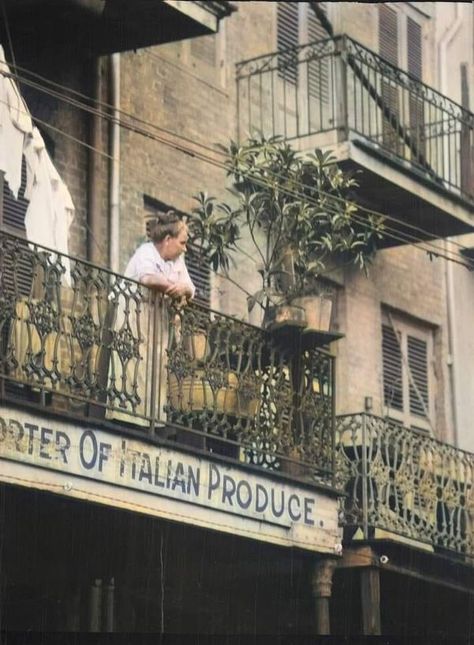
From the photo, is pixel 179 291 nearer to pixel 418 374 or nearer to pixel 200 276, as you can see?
pixel 200 276

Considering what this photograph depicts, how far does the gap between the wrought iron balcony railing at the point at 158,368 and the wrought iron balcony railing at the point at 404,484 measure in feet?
3.48

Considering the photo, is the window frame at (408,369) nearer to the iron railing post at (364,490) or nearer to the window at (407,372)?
the window at (407,372)

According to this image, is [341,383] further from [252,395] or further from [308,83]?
[252,395]

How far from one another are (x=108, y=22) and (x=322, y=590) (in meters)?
5.37

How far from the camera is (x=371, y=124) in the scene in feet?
67.3

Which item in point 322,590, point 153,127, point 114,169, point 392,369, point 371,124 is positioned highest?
point 371,124

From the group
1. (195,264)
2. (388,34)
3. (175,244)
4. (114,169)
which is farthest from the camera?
(388,34)

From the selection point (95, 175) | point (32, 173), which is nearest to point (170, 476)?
point (32, 173)

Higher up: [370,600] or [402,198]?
[402,198]

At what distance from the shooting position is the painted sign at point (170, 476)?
504 inches

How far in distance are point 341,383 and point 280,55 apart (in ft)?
11.8

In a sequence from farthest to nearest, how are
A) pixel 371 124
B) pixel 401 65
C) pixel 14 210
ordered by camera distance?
1. pixel 401 65
2. pixel 371 124
3. pixel 14 210

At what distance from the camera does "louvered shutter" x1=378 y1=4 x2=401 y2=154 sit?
20.2 m

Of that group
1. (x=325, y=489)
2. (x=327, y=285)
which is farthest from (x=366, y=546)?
(x=327, y=285)
